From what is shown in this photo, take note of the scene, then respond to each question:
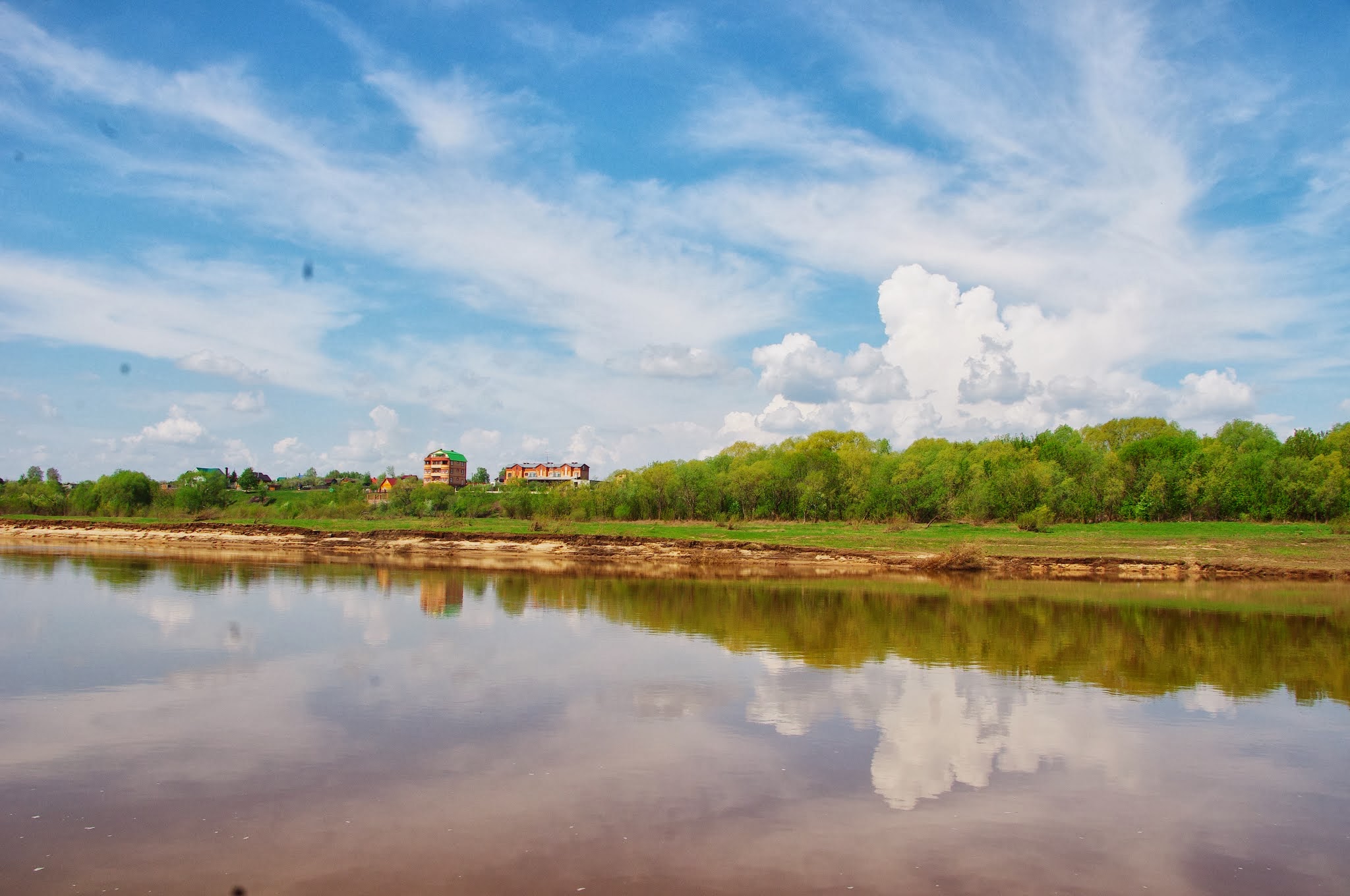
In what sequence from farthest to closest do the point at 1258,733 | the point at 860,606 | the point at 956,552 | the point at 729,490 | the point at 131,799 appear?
the point at 729,490, the point at 956,552, the point at 860,606, the point at 1258,733, the point at 131,799

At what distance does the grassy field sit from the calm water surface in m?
24.2

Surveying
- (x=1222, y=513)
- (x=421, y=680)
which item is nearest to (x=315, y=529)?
(x=421, y=680)

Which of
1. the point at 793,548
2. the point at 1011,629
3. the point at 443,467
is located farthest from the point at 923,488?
the point at 443,467

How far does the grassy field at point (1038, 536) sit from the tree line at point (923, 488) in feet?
17.1

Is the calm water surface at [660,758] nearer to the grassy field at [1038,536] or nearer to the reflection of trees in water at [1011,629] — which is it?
the reflection of trees in water at [1011,629]

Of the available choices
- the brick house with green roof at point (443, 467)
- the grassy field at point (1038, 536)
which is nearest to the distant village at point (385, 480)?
the brick house with green roof at point (443, 467)

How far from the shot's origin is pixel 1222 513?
6794 centimetres

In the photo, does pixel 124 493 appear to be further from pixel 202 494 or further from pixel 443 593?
pixel 443 593

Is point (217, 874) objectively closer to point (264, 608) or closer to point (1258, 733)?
point (1258, 733)

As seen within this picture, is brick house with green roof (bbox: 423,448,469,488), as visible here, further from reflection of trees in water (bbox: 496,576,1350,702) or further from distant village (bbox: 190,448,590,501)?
reflection of trees in water (bbox: 496,576,1350,702)

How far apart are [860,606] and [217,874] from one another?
2326 centimetres

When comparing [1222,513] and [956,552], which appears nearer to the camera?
[956,552]

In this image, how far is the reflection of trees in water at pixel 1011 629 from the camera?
58.5 ft

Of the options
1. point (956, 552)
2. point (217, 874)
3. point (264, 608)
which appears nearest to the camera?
point (217, 874)
